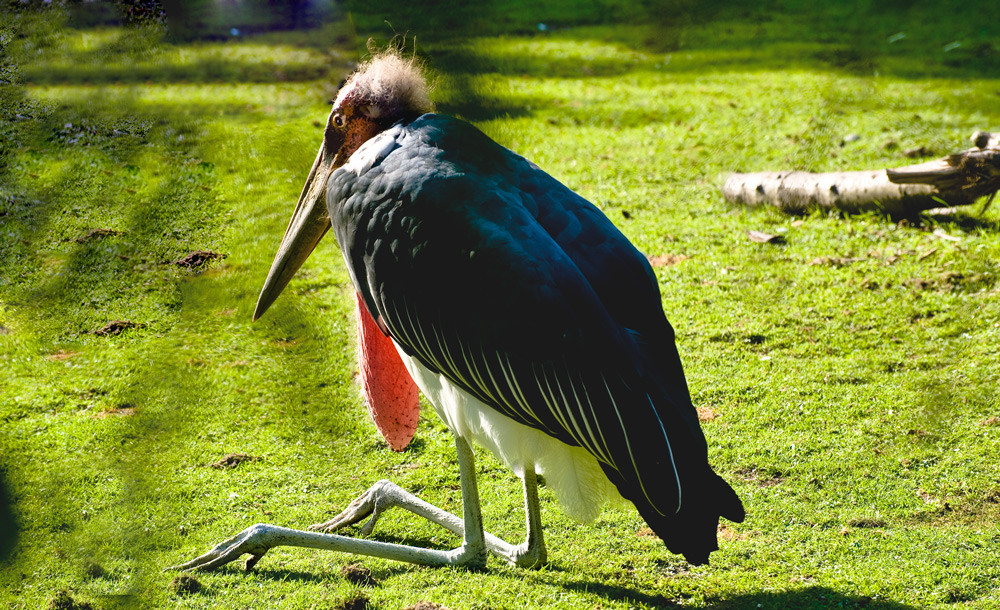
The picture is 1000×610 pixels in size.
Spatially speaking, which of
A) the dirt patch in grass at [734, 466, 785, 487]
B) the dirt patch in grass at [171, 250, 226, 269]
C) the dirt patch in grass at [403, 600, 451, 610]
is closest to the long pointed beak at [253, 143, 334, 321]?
the dirt patch in grass at [403, 600, 451, 610]

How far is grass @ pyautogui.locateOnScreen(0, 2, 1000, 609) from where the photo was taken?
124cm

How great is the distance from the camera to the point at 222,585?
3002mm

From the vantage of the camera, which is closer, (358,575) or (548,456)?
(548,456)

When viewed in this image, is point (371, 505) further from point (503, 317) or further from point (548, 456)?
point (503, 317)

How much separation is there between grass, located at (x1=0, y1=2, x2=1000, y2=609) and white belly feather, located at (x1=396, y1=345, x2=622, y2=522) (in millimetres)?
359

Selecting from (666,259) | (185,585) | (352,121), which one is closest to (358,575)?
(185,585)

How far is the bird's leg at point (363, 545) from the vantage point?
3.02 metres

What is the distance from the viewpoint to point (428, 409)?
438 centimetres

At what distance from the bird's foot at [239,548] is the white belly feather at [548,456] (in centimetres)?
81

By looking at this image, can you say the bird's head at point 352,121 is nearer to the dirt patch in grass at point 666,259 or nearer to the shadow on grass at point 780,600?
the shadow on grass at point 780,600

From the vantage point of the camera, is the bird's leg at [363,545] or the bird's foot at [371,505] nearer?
the bird's leg at [363,545]

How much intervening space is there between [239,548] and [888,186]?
482 cm

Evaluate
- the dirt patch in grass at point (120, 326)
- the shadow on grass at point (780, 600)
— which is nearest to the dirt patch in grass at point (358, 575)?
the shadow on grass at point (780, 600)

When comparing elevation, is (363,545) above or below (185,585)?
above
